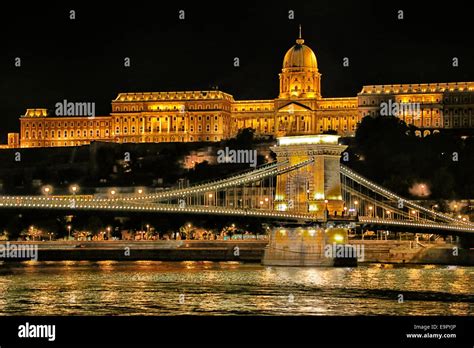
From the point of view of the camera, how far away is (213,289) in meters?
39.2

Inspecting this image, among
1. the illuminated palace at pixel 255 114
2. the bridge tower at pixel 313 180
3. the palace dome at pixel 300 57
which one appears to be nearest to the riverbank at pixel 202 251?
the bridge tower at pixel 313 180

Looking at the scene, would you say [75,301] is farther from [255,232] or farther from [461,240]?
[255,232]

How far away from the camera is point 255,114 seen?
394 feet

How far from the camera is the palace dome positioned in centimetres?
11394

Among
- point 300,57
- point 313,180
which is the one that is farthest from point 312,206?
point 300,57

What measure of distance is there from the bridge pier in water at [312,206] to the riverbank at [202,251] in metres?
4.84

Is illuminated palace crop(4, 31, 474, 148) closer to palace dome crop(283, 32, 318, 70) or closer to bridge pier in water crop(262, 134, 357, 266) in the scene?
palace dome crop(283, 32, 318, 70)

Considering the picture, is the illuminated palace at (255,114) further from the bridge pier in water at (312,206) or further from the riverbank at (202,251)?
the bridge pier in water at (312,206)

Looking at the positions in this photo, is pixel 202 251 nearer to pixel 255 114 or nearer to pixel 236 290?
pixel 236 290

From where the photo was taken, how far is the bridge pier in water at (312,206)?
4969 cm

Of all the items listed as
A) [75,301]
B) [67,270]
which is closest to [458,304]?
[75,301]

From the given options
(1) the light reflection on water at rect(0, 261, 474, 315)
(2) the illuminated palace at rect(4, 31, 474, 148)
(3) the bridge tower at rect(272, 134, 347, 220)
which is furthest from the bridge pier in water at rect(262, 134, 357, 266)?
(2) the illuminated palace at rect(4, 31, 474, 148)
